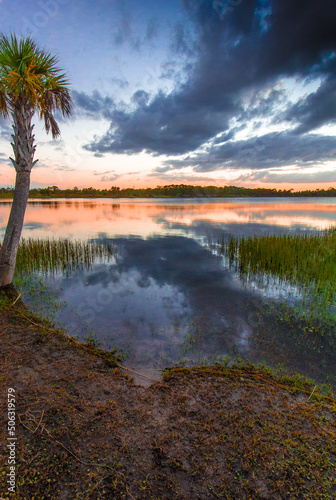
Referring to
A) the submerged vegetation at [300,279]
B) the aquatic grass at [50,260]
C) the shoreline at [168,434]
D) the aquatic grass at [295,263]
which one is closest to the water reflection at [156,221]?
the aquatic grass at [50,260]

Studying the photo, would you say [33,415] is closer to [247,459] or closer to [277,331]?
[247,459]

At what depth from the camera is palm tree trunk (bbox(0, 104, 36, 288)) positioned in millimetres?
10078

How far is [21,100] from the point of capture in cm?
991

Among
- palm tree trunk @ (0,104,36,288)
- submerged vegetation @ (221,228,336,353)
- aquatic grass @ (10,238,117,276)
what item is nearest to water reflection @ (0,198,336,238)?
aquatic grass @ (10,238,117,276)

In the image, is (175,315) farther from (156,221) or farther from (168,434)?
(156,221)

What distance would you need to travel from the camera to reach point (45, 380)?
4.78 meters

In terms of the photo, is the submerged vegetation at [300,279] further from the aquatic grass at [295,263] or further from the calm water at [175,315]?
the calm water at [175,315]

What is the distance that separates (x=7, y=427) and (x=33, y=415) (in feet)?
1.14

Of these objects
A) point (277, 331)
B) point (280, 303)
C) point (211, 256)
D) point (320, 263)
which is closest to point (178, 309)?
point (277, 331)

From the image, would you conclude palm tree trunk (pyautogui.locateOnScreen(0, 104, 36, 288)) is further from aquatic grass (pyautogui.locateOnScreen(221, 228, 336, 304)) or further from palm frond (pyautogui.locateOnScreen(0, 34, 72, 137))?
aquatic grass (pyautogui.locateOnScreen(221, 228, 336, 304))

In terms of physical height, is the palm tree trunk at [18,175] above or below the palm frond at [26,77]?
below

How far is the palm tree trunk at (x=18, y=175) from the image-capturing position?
10078 mm

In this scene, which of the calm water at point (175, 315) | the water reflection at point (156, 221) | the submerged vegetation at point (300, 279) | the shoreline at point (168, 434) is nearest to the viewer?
the shoreline at point (168, 434)

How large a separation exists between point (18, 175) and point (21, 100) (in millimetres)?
3085
